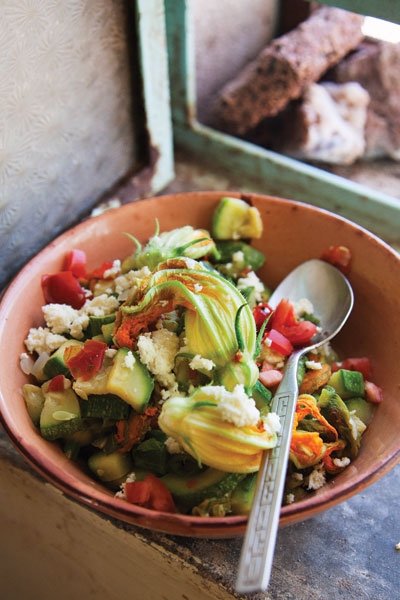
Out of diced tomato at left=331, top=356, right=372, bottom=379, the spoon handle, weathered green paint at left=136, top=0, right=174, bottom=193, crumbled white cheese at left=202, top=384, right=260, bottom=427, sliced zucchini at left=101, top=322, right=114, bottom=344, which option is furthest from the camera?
weathered green paint at left=136, top=0, right=174, bottom=193

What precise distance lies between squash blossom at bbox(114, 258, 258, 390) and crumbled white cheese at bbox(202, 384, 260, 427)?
2.3 inches

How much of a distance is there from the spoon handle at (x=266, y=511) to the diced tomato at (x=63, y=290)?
0.41 m

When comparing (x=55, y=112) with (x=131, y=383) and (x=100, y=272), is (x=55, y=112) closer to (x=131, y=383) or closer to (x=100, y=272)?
(x=100, y=272)

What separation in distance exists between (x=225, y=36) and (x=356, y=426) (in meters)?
1.33

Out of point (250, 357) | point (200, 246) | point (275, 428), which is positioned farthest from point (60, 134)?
point (275, 428)

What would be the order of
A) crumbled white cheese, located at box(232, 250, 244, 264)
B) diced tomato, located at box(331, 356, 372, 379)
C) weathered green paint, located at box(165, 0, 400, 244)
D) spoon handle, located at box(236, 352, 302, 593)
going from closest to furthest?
1. spoon handle, located at box(236, 352, 302, 593)
2. diced tomato, located at box(331, 356, 372, 379)
3. crumbled white cheese, located at box(232, 250, 244, 264)
4. weathered green paint, located at box(165, 0, 400, 244)

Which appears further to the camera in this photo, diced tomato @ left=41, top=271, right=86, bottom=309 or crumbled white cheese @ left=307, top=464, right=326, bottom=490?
diced tomato @ left=41, top=271, right=86, bottom=309

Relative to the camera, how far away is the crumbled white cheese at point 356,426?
1.04 meters

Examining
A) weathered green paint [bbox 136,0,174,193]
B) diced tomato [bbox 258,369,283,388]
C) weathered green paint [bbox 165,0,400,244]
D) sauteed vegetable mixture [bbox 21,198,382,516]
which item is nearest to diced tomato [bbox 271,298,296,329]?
sauteed vegetable mixture [bbox 21,198,382,516]

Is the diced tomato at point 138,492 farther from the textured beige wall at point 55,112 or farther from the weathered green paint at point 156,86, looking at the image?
the weathered green paint at point 156,86

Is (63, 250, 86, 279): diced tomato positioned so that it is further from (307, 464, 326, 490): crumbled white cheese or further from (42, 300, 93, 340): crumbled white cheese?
(307, 464, 326, 490): crumbled white cheese

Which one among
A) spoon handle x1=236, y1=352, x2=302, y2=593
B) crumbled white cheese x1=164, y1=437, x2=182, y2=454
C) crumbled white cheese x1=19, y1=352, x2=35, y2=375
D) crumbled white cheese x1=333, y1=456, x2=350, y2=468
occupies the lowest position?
crumbled white cheese x1=333, y1=456, x2=350, y2=468

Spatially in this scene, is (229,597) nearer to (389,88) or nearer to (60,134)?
(60,134)

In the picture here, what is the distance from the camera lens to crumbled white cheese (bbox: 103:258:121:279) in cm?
122
